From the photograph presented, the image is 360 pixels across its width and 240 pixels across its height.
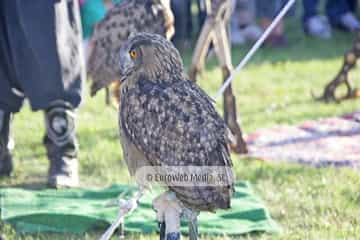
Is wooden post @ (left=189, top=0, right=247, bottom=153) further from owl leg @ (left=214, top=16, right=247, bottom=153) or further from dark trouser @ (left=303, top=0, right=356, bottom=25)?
dark trouser @ (left=303, top=0, right=356, bottom=25)

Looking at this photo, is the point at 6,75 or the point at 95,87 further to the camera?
the point at 95,87

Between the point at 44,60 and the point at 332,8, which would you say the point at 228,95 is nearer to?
the point at 44,60

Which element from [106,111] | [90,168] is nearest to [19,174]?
[90,168]

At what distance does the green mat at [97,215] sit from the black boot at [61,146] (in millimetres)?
234

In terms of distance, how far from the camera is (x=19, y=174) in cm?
562

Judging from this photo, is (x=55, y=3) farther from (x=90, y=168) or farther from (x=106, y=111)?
(x=106, y=111)

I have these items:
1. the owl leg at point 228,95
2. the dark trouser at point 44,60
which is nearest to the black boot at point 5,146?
the dark trouser at point 44,60

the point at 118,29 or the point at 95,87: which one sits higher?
the point at 118,29

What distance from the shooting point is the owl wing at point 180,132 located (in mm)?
3227

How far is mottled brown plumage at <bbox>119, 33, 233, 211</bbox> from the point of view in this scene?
323 cm

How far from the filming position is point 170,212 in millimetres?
3336

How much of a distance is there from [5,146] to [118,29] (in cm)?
104

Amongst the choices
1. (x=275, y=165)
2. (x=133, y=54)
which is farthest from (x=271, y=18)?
(x=133, y=54)

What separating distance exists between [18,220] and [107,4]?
455cm
